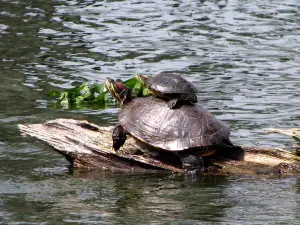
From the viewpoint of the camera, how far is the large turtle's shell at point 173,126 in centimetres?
762

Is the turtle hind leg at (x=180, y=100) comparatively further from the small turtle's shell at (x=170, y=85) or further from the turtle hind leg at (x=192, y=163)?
the turtle hind leg at (x=192, y=163)

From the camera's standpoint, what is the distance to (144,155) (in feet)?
26.2

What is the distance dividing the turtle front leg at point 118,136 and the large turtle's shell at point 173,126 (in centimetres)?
6

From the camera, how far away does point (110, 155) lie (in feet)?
26.4

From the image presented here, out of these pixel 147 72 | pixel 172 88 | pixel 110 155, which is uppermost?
pixel 172 88

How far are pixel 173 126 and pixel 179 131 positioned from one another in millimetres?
96

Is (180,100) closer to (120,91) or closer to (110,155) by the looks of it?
(120,91)

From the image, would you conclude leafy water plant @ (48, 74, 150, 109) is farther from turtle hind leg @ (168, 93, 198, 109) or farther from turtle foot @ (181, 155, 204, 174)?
turtle foot @ (181, 155, 204, 174)

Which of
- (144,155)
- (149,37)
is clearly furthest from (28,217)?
(149,37)

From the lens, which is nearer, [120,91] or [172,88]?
[172,88]

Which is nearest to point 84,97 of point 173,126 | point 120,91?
point 120,91

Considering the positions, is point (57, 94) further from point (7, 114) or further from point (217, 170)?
point (217, 170)

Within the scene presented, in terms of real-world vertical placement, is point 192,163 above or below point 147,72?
above

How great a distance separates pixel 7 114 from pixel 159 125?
3.50 meters
